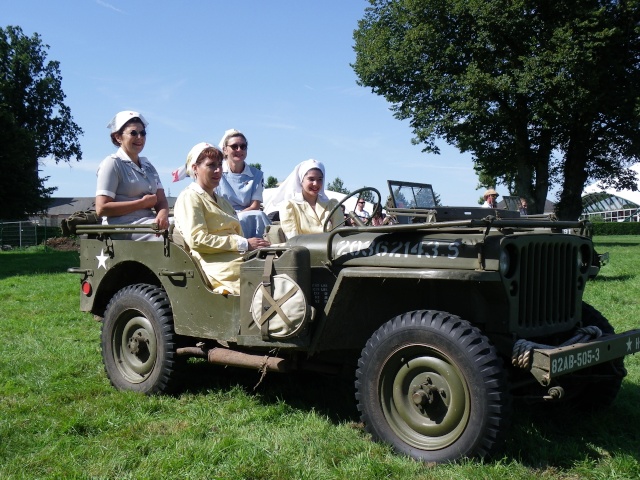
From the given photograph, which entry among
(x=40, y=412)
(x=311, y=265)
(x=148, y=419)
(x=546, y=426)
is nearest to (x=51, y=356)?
(x=40, y=412)

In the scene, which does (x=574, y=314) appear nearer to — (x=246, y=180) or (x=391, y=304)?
(x=391, y=304)

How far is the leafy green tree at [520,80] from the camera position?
87.7ft

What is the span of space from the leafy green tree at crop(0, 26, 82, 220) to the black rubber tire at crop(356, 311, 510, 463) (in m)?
33.5

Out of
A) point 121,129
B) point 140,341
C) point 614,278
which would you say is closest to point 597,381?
point 140,341

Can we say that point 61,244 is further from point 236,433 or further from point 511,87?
point 236,433

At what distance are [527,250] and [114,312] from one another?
3242 millimetres

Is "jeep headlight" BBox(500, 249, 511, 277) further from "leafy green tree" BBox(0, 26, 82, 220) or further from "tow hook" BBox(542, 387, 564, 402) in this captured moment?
"leafy green tree" BBox(0, 26, 82, 220)

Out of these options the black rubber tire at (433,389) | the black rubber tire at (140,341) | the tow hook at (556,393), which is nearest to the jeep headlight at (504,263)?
the black rubber tire at (433,389)

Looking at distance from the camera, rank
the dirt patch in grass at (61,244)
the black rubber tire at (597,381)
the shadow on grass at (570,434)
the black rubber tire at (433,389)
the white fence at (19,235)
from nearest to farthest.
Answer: the black rubber tire at (433,389) < the shadow on grass at (570,434) < the black rubber tire at (597,381) < the dirt patch in grass at (61,244) < the white fence at (19,235)

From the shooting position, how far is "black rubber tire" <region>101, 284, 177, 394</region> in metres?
5.14

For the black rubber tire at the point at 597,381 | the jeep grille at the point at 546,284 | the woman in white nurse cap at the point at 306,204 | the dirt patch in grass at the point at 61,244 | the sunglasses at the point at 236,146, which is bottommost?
the black rubber tire at the point at 597,381

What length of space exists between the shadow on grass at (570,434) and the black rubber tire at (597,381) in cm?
7

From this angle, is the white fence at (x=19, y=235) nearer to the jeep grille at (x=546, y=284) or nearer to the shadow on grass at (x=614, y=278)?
the shadow on grass at (x=614, y=278)

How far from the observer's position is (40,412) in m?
4.82
